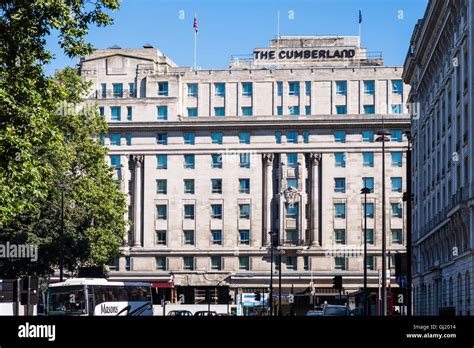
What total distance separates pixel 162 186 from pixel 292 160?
15516 millimetres

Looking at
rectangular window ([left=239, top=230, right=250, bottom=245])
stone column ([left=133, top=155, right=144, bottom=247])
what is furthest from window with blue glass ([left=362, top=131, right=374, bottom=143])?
stone column ([left=133, top=155, right=144, bottom=247])

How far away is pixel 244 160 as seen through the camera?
131 metres

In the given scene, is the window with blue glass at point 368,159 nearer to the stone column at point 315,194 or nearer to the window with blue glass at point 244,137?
the stone column at point 315,194

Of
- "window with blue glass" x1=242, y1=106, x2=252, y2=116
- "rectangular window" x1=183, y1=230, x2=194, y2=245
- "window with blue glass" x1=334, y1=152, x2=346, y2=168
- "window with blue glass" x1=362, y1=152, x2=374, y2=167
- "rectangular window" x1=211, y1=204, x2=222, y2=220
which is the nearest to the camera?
"window with blue glass" x1=362, y1=152, x2=374, y2=167

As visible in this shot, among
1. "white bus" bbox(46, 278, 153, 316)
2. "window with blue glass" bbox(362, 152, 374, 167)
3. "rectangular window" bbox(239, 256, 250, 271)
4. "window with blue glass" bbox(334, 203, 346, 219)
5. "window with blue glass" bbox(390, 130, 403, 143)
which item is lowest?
"white bus" bbox(46, 278, 153, 316)

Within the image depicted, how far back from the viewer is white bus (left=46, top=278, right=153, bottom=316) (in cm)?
5129

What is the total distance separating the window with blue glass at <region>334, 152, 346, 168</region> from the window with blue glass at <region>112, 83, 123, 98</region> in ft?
85.3

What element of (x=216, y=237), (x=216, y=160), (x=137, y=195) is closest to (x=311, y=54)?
(x=216, y=160)

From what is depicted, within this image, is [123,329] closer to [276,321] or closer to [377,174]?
[276,321]

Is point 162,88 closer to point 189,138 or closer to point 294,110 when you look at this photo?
point 189,138

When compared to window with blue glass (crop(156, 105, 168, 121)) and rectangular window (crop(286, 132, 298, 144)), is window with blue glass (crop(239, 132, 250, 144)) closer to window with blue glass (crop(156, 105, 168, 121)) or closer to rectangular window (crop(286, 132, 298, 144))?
rectangular window (crop(286, 132, 298, 144))

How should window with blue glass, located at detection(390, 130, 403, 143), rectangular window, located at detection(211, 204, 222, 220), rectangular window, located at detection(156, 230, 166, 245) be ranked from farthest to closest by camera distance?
1. rectangular window, located at detection(156, 230, 166, 245)
2. rectangular window, located at detection(211, 204, 222, 220)
3. window with blue glass, located at detection(390, 130, 403, 143)

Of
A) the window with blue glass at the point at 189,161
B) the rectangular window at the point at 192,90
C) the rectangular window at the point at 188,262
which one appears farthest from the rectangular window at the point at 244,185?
the rectangular window at the point at 192,90

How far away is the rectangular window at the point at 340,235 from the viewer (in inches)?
4993
